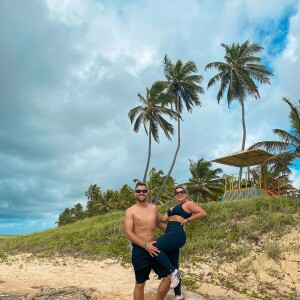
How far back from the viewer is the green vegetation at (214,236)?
37.5 ft

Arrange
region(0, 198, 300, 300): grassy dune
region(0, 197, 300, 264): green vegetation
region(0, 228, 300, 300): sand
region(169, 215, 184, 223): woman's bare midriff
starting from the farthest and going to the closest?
region(0, 197, 300, 264): green vegetation → region(0, 198, 300, 300): grassy dune → region(0, 228, 300, 300): sand → region(169, 215, 184, 223): woman's bare midriff

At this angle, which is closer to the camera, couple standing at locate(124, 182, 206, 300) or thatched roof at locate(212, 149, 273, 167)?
couple standing at locate(124, 182, 206, 300)

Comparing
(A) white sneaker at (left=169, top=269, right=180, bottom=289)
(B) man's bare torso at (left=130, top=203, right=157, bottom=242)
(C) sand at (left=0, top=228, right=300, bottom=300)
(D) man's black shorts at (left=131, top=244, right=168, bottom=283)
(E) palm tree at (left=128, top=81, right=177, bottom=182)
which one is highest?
(E) palm tree at (left=128, top=81, right=177, bottom=182)

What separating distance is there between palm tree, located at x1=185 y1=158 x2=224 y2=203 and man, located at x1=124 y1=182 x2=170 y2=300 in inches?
1227

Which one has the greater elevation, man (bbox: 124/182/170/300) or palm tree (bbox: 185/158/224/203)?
palm tree (bbox: 185/158/224/203)

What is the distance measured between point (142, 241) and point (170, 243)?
37 cm

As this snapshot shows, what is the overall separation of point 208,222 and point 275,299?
297 inches

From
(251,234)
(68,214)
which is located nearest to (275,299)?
(251,234)

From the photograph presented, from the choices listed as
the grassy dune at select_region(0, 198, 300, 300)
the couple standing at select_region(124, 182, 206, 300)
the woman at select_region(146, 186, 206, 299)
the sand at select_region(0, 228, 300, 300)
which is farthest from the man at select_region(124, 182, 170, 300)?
the grassy dune at select_region(0, 198, 300, 300)

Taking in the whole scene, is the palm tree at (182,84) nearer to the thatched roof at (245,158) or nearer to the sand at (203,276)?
the thatched roof at (245,158)

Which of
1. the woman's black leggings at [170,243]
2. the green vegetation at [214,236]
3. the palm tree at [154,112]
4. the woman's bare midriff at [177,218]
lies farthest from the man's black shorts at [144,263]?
the palm tree at [154,112]

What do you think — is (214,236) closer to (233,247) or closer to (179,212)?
(233,247)

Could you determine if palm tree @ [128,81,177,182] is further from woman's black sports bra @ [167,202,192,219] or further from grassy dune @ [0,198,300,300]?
woman's black sports bra @ [167,202,192,219]

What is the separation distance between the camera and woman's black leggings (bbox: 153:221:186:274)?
452 cm
